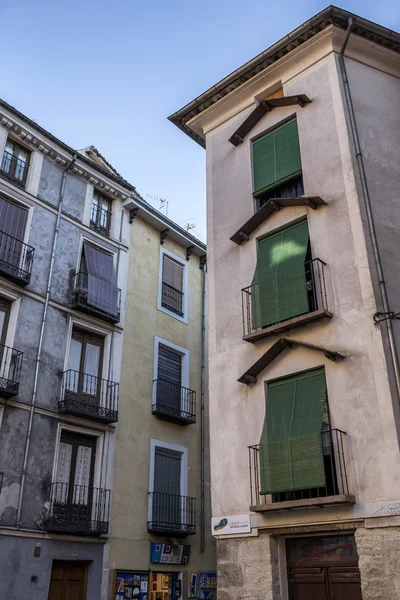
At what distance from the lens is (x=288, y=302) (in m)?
12.5

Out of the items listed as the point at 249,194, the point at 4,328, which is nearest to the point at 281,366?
the point at 249,194

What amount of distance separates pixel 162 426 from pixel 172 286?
5.69 m

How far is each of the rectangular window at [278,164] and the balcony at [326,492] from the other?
6036 mm

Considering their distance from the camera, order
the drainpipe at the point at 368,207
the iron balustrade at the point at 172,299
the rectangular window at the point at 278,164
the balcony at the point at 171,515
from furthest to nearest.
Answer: the iron balustrade at the point at 172,299, the balcony at the point at 171,515, the rectangular window at the point at 278,164, the drainpipe at the point at 368,207

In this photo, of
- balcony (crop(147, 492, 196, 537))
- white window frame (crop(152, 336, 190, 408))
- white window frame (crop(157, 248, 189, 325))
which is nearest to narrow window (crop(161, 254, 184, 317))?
white window frame (crop(157, 248, 189, 325))

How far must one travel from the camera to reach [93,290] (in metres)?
19.5

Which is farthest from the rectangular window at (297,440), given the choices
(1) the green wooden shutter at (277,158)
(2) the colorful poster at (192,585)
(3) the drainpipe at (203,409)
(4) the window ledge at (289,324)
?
(3) the drainpipe at (203,409)

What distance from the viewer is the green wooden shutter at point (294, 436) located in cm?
1085

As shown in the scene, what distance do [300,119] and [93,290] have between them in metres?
8.79

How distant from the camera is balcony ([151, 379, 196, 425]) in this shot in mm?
20475

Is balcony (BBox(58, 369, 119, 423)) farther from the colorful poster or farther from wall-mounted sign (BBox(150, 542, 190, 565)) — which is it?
the colorful poster

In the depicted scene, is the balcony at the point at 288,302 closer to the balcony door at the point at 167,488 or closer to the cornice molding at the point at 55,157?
the balcony door at the point at 167,488

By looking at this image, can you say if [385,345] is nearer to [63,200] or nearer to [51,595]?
[51,595]

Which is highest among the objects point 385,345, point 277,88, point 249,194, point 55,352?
point 277,88
